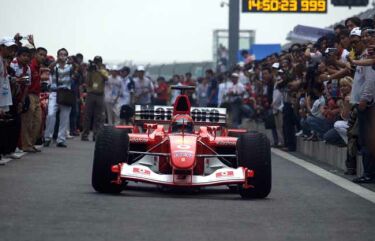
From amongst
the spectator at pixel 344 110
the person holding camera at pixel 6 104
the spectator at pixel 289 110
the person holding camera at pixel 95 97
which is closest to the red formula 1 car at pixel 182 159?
the person holding camera at pixel 6 104

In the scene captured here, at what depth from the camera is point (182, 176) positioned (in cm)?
1519

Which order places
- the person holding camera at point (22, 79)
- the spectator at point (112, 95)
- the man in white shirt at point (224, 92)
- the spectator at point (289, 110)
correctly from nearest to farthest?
1. the person holding camera at point (22, 79)
2. the spectator at point (289, 110)
3. the spectator at point (112, 95)
4. the man in white shirt at point (224, 92)

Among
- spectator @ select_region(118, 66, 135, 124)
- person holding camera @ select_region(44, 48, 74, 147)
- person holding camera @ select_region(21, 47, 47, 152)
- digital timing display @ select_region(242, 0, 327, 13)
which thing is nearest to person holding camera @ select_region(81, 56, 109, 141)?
person holding camera @ select_region(44, 48, 74, 147)

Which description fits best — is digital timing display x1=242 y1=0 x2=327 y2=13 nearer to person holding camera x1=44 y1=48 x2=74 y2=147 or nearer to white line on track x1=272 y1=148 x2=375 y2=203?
person holding camera x1=44 y1=48 x2=74 y2=147

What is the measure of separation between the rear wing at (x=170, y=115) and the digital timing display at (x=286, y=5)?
24726mm

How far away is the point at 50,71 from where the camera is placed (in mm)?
28000

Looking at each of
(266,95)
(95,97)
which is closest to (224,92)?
(266,95)

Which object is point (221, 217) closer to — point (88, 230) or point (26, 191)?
point (88, 230)

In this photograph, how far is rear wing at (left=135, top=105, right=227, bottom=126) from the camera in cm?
1727

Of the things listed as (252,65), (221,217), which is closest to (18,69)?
(221,217)

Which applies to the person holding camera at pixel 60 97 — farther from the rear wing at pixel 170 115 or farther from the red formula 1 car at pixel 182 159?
the red formula 1 car at pixel 182 159

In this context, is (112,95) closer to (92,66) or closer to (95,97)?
(92,66)

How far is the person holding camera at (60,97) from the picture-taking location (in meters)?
26.7

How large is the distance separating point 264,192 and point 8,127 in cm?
700
